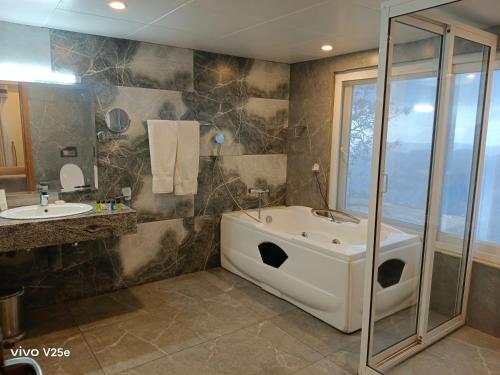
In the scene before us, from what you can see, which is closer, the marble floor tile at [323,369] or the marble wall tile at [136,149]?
the marble floor tile at [323,369]

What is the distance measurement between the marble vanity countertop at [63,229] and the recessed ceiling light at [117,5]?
4.70 feet

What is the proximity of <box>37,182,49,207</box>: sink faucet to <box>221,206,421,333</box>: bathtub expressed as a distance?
1704 millimetres

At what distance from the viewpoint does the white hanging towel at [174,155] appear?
11.0 ft

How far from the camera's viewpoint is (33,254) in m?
2.99

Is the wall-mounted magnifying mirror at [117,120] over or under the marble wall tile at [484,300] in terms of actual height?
over

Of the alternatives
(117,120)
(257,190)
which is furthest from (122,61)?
(257,190)

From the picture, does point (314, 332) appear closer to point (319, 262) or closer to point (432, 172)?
point (319, 262)

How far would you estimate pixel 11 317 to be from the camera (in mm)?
2580

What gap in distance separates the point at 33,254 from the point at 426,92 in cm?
321

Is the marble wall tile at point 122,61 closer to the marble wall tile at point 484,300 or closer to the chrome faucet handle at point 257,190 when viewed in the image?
the chrome faucet handle at point 257,190

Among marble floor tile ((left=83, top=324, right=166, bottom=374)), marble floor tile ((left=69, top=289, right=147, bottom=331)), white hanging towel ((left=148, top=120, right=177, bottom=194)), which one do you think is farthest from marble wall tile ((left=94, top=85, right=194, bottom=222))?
marble floor tile ((left=83, top=324, right=166, bottom=374))

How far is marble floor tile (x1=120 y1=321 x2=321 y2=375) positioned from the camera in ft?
7.51

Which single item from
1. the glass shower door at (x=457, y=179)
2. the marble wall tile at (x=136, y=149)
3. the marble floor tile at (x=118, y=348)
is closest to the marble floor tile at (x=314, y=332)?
the glass shower door at (x=457, y=179)

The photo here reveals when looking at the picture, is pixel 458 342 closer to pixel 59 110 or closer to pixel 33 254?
pixel 33 254
